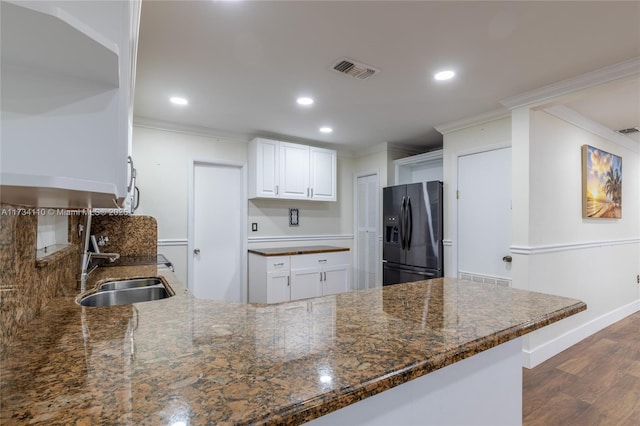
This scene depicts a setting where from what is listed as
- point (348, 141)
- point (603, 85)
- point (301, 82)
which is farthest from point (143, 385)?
point (348, 141)

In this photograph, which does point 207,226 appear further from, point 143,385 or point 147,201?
point 143,385

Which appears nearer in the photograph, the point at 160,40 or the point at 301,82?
the point at 160,40

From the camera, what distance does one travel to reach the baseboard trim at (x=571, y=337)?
8.85 ft

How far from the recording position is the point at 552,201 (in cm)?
293

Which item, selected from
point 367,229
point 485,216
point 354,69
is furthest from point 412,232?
point 354,69

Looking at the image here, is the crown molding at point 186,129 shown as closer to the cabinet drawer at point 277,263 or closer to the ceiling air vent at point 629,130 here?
the cabinet drawer at point 277,263

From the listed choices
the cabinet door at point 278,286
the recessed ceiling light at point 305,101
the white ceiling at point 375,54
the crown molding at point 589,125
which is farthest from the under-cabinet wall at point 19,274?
the crown molding at point 589,125

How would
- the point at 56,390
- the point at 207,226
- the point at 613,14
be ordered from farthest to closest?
the point at 207,226, the point at 613,14, the point at 56,390

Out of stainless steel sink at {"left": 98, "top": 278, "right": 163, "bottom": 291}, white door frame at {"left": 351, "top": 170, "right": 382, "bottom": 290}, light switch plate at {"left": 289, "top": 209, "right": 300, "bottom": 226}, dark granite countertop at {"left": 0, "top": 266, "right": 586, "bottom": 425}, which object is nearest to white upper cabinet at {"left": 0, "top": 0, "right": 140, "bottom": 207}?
dark granite countertop at {"left": 0, "top": 266, "right": 586, "bottom": 425}

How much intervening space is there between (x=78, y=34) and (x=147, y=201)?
3.31 m

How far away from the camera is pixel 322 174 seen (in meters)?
4.31

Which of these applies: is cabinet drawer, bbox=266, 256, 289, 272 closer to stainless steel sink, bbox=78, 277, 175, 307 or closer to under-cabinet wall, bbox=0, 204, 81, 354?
stainless steel sink, bbox=78, 277, 175, 307

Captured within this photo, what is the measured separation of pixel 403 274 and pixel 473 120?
1.82m

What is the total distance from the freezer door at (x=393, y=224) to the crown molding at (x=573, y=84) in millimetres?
1438
